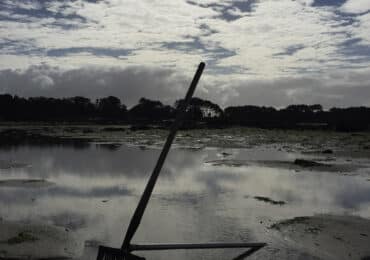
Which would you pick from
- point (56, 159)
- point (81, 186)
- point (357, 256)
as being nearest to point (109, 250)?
point (357, 256)

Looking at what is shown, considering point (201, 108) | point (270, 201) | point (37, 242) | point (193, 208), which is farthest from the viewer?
point (201, 108)

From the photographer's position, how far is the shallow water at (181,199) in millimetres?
14578

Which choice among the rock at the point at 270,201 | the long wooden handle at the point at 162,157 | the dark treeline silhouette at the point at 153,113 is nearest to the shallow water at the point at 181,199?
the rock at the point at 270,201

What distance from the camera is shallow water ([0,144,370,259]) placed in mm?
14578

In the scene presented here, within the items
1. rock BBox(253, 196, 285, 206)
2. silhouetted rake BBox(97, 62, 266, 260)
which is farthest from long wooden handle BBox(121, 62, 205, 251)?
rock BBox(253, 196, 285, 206)

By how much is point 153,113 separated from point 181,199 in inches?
5931

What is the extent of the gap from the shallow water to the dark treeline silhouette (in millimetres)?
85012

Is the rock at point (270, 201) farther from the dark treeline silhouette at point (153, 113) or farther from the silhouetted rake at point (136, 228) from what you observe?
the dark treeline silhouette at point (153, 113)

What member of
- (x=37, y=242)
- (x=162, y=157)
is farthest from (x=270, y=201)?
(x=162, y=157)

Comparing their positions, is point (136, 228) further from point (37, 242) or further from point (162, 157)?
point (37, 242)

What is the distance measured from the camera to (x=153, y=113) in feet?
559

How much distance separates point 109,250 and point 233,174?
22.3m

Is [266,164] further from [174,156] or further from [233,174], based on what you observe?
[174,156]

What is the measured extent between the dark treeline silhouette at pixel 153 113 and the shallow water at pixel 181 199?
85012 millimetres
